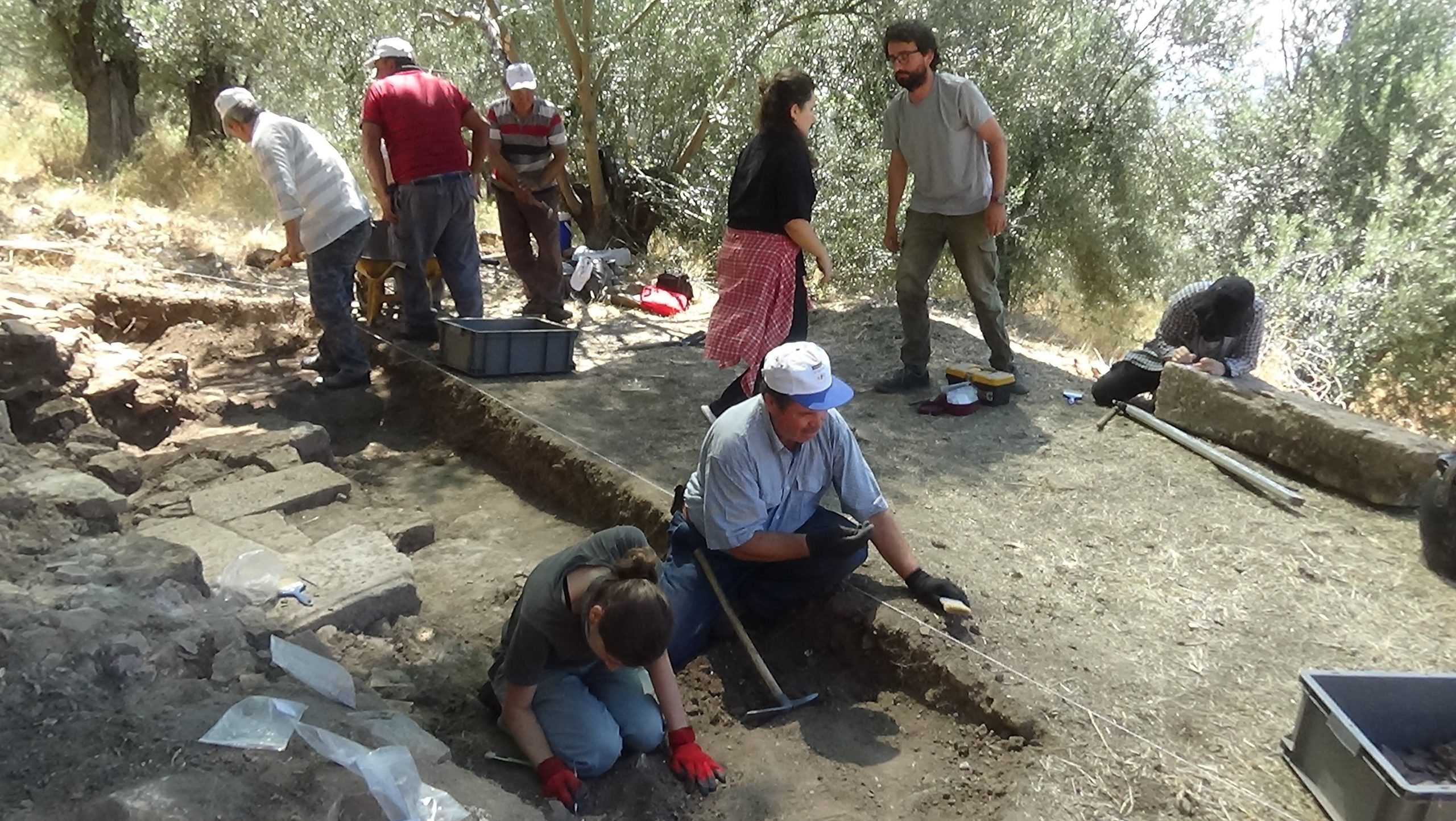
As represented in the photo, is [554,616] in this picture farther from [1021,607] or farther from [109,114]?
[109,114]

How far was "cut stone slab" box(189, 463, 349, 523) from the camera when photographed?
14.2 ft

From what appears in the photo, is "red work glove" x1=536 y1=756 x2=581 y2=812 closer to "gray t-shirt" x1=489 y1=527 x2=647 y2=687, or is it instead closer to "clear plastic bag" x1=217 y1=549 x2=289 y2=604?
"gray t-shirt" x1=489 y1=527 x2=647 y2=687

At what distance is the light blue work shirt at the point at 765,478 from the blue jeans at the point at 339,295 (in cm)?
302

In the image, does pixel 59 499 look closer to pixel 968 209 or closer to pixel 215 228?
pixel 968 209

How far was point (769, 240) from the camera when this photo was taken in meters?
4.61

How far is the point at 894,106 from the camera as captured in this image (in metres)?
5.29

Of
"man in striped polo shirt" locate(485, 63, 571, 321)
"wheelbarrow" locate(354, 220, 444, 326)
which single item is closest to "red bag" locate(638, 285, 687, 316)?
"man in striped polo shirt" locate(485, 63, 571, 321)

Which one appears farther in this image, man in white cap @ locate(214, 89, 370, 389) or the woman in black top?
man in white cap @ locate(214, 89, 370, 389)

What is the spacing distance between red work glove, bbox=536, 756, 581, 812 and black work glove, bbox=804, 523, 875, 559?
3.46 feet

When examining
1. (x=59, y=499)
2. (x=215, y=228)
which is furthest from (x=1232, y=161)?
(x=59, y=499)

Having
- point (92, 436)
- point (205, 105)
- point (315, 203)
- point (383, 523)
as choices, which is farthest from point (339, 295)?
point (205, 105)

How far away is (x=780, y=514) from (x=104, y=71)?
1165 cm

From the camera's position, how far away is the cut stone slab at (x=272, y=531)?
4.00m

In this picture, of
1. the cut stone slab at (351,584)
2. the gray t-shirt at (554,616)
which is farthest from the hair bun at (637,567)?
the cut stone slab at (351,584)
